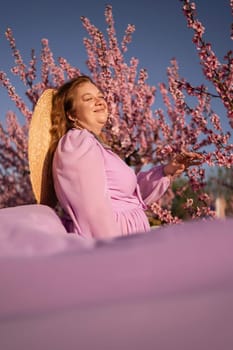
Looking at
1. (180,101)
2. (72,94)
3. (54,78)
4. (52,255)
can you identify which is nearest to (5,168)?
(54,78)

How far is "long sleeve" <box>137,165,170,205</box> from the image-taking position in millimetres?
1960

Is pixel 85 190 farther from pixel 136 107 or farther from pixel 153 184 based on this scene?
pixel 136 107

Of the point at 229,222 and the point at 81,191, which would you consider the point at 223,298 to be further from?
the point at 81,191

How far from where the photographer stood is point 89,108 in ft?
5.70

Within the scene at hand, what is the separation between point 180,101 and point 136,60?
112 inches

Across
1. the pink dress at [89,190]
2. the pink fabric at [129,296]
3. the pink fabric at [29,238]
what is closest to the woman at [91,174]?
the pink dress at [89,190]

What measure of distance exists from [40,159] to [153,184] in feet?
2.00

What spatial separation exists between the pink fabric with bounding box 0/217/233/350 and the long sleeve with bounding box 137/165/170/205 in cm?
157

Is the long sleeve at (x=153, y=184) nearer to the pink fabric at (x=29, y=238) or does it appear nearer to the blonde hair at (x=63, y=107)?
the blonde hair at (x=63, y=107)

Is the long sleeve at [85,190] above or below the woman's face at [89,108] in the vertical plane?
below

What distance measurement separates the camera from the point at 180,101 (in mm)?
2748

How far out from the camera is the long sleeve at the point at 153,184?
6.43 ft

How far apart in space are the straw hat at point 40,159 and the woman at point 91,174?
3 cm

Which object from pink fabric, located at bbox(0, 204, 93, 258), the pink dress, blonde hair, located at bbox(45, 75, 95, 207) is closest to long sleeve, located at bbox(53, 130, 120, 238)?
the pink dress
